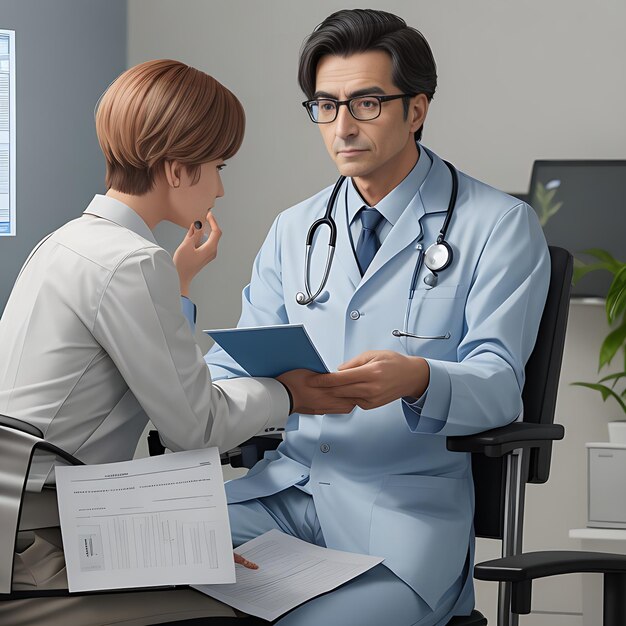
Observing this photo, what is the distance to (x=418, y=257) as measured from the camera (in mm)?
1637

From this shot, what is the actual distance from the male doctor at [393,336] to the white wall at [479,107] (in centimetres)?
136

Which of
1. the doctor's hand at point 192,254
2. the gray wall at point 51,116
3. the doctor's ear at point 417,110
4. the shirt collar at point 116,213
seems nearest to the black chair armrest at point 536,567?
the shirt collar at point 116,213

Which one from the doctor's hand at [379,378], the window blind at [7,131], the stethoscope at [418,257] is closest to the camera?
the doctor's hand at [379,378]

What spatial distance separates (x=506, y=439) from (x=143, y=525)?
598 mm

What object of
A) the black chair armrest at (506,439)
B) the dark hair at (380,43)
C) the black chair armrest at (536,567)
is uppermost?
the dark hair at (380,43)

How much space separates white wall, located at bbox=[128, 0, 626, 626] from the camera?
9.82ft

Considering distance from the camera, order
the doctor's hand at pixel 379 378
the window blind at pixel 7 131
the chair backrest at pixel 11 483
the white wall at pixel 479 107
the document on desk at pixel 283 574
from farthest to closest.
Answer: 1. the white wall at pixel 479 107
2. the window blind at pixel 7 131
3. the doctor's hand at pixel 379 378
4. the document on desk at pixel 283 574
5. the chair backrest at pixel 11 483

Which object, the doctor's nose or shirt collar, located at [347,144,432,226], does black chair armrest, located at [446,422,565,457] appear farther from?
the doctor's nose

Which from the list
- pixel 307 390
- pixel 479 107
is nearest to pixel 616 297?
pixel 479 107

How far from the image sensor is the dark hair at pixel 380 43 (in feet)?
5.45

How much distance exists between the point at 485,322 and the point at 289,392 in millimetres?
350

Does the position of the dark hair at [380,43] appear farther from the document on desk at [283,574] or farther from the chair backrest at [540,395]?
the document on desk at [283,574]

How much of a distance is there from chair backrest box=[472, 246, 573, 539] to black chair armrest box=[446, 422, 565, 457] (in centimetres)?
5

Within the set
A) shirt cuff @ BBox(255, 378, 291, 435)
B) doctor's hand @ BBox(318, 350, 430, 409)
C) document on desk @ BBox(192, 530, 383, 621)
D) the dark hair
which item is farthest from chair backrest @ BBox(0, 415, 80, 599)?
the dark hair
